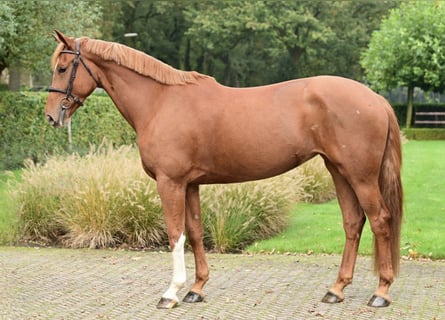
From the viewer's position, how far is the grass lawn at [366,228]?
8672 mm

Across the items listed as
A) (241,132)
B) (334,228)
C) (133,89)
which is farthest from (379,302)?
(334,228)

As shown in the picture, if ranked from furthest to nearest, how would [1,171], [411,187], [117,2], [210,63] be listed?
1. [210,63]
2. [117,2]
3. [1,171]
4. [411,187]

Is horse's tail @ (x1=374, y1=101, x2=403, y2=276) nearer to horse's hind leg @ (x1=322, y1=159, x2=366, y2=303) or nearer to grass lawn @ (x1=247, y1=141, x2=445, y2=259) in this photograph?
horse's hind leg @ (x1=322, y1=159, x2=366, y2=303)

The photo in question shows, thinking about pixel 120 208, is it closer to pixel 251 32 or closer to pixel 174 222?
pixel 174 222

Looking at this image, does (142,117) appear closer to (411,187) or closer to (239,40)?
(411,187)

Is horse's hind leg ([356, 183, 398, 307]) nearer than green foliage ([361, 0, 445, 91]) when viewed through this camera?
Yes

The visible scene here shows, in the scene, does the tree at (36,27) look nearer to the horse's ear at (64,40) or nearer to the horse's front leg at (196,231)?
the horse's ear at (64,40)

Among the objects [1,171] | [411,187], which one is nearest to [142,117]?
[411,187]

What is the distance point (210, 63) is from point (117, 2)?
11.6 metres

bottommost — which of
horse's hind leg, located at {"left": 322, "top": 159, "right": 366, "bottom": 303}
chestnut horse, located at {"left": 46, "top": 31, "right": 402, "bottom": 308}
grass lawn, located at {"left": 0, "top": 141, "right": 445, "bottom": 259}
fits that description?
grass lawn, located at {"left": 0, "top": 141, "right": 445, "bottom": 259}

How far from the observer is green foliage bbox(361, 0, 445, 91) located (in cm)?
3256

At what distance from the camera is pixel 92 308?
5945 millimetres

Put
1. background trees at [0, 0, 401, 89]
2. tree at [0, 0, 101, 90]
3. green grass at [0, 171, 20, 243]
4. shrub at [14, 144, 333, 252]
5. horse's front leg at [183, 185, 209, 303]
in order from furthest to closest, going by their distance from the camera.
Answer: background trees at [0, 0, 401, 89], tree at [0, 0, 101, 90], green grass at [0, 171, 20, 243], shrub at [14, 144, 333, 252], horse's front leg at [183, 185, 209, 303]

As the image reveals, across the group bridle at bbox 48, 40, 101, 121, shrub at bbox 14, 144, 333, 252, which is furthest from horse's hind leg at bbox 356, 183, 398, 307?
shrub at bbox 14, 144, 333, 252
